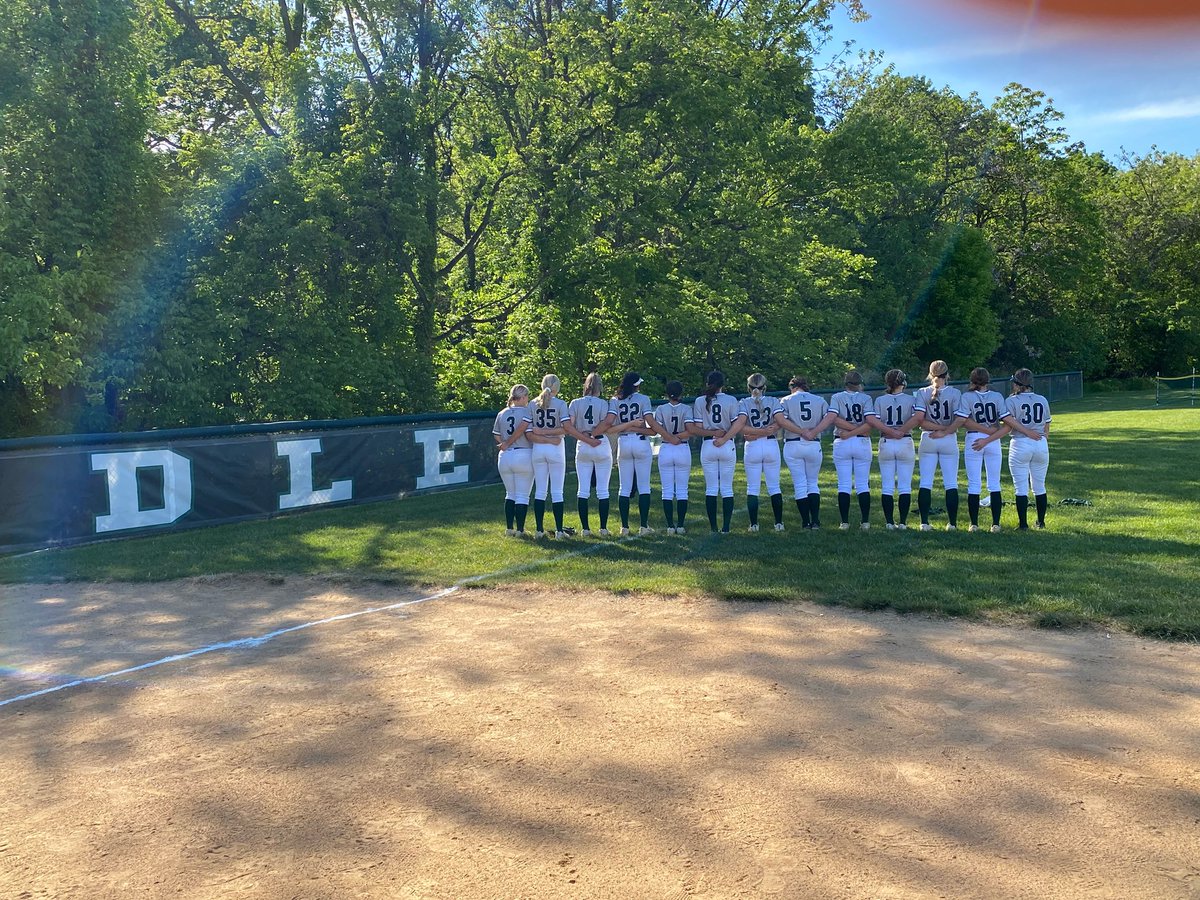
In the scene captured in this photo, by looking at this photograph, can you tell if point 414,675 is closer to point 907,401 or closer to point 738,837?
point 738,837

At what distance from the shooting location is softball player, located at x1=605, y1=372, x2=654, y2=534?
13273 mm

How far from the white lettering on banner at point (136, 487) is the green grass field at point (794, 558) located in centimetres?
39

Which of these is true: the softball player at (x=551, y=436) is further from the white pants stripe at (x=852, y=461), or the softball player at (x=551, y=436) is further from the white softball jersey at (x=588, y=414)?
the white pants stripe at (x=852, y=461)

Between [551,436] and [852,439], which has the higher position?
[551,436]

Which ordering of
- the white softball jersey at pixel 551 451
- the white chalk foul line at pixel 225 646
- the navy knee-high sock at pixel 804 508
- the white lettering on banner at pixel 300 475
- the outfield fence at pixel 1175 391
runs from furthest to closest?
1. the outfield fence at pixel 1175 391
2. the white lettering on banner at pixel 300 475
3. the white softball jersey at pixel 551 451
4. the navy knee-high sock at pixel 804 508
5. the white chalk foul line at pixel 225 646

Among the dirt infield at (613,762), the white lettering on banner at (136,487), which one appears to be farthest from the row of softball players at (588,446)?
the white lettering on banner at (136,487)

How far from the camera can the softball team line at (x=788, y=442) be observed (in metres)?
12.6

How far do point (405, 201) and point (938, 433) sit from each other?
15.8 m

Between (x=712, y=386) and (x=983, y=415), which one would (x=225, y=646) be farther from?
(x=983, y=415)

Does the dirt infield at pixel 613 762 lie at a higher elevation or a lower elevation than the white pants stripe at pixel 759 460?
lower

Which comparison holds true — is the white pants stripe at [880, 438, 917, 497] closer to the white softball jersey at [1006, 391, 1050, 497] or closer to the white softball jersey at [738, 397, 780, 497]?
the white softball jersey at [1006, 391, 1050, 497]

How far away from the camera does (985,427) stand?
12539 mm

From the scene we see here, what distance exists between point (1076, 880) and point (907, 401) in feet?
30.0

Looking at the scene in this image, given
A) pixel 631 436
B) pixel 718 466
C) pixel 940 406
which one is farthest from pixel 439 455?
pixel 940 406
